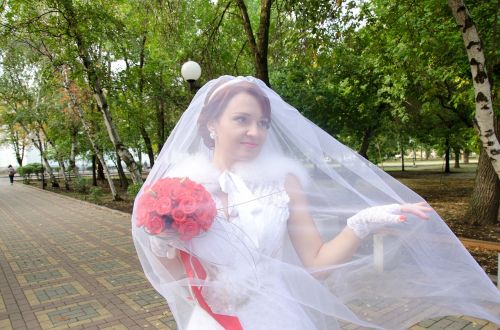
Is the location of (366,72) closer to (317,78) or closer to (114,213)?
(317,78)

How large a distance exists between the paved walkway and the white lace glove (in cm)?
283

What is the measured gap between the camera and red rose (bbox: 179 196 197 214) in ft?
4.60

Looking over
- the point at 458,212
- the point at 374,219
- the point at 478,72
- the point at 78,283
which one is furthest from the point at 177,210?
the point at 458,212

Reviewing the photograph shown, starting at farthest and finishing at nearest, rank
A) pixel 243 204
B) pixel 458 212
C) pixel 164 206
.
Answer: pixel 458 212
pixel 243 204
pixel 164 206

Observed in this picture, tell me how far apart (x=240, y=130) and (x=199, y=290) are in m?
0.72

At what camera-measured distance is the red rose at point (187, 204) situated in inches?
55.2

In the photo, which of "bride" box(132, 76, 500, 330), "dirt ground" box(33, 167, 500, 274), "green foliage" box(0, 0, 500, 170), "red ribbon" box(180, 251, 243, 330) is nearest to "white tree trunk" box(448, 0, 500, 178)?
"green foliage" box(0, 0, 500, 170)

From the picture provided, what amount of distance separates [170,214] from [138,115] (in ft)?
45.8

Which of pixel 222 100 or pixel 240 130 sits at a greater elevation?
pixel 222 100

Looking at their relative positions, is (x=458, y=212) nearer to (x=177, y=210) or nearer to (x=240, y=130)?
(x=240, y=130)

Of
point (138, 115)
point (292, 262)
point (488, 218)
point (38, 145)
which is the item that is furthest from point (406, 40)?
point (38, 145)

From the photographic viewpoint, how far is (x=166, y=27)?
8312mm

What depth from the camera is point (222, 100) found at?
187 centimetres

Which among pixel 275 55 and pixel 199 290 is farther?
pixel 275 55
